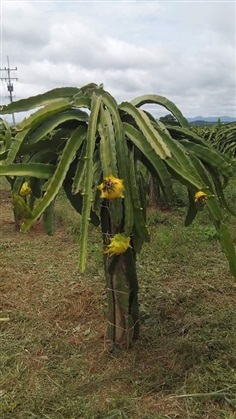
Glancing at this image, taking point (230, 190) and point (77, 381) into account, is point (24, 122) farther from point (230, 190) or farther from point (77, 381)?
point (230, 190)

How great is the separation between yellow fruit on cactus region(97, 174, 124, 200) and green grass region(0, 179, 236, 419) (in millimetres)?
1105

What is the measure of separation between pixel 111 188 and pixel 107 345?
4.23 feet

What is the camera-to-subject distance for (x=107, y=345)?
2740 mm

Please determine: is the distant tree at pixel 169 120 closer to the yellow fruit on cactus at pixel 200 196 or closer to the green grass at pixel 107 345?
the yellow fruit on cactus at pixel 200 196

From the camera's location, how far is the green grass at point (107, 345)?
2.17 m

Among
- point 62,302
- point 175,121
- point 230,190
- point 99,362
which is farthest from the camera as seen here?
point 230,190

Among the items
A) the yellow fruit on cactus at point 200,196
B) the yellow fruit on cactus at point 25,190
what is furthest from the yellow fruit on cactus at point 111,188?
the yellow fruit on cactus at point 25,190

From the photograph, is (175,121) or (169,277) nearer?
(175,121)

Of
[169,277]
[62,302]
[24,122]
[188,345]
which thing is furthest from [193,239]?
[24,122]

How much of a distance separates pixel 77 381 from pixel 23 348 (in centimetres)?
54

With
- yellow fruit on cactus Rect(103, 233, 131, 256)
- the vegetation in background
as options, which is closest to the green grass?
the vegetation in background

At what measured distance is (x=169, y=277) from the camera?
391cm

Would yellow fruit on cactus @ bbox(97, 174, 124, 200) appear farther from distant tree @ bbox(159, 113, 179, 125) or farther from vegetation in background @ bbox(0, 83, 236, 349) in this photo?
distant tree @ bbox(159, 113, 179, 125)

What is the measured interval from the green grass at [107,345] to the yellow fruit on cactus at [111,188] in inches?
43.5
